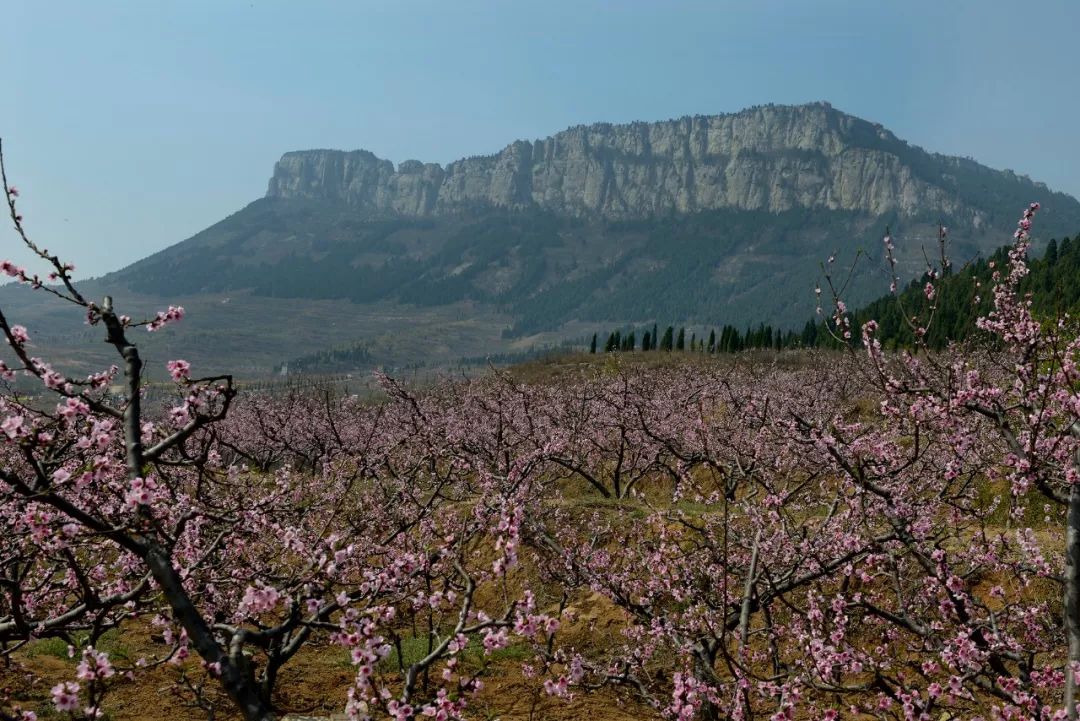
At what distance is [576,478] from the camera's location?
1304 inches

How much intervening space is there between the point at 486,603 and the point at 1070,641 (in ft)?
45.2

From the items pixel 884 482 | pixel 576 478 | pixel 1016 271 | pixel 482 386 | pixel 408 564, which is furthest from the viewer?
pixel 482 386

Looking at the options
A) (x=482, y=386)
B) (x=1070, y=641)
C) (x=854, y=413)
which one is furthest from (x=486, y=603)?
(x=482, y=386)

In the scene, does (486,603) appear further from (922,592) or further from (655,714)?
(922,592)

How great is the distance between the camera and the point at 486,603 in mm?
17547

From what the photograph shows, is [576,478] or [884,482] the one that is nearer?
[884,482]

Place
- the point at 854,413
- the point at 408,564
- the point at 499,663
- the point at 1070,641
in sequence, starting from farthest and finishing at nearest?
the point at 854,413 → the point at 499,663 → the point at 408,564 → the point at 1070,641

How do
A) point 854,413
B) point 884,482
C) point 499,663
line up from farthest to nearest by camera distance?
point 854,413 < point 499,663 < point 884,482

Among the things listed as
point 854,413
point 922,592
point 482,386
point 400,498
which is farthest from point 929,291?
point 482,386

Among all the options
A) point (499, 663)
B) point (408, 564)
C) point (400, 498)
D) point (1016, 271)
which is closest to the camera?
point (408, 564)

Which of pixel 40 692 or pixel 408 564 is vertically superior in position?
pixel 408 564

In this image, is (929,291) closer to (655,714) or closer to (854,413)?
(655,714)

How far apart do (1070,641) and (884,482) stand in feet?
13.2

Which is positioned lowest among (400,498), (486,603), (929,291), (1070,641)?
(486,603)
